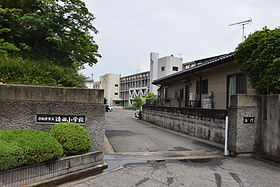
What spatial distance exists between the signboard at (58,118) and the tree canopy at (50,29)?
24.8ft

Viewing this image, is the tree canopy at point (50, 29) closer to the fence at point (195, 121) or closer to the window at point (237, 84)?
the fence at point (195, 121)

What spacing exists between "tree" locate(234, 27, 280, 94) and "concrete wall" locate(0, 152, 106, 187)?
644cm

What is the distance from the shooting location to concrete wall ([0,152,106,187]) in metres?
3.85

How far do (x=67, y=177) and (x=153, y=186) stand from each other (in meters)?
2.06

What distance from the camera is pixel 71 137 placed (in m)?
5.26

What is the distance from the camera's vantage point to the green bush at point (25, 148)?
381 centimetres

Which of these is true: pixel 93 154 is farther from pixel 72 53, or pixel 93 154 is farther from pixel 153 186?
pixel 72 53

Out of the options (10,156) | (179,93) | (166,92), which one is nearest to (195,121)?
(179,93)

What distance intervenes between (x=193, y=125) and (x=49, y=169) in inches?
372

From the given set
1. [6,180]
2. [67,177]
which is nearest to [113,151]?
[67,177]

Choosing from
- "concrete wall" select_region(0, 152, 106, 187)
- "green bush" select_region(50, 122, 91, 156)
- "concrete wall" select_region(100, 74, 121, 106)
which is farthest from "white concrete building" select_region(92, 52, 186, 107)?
"concrete wall" select_region(0, 152, 106, 187)

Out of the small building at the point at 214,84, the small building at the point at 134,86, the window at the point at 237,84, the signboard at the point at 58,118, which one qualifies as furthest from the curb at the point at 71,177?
the small building at the point at 134,86

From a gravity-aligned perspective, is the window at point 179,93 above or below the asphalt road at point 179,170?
above

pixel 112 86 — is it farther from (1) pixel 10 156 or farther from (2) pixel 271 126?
(1) pixel 10 156
